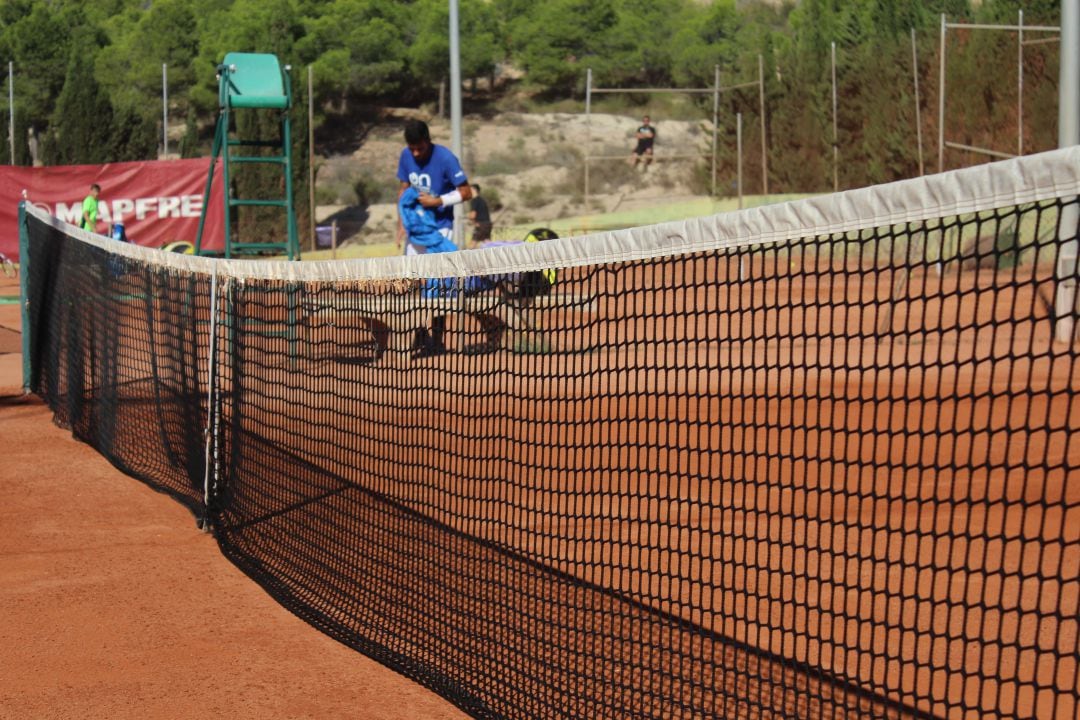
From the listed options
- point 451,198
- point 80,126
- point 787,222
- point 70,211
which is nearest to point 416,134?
point 451,198

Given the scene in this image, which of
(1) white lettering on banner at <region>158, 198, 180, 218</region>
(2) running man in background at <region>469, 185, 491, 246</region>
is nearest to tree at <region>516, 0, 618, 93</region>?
(1) white lettering on banner at <region>158, 198, 180, 218</region>

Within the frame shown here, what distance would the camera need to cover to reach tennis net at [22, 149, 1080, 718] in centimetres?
347

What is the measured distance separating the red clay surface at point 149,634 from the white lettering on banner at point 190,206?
63.5ft

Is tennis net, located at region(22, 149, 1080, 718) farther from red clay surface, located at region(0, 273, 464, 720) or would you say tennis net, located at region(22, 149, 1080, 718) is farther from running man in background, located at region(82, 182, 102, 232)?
running man in background, located at region(82, 182, 102, 232)

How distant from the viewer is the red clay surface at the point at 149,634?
14.4 feet

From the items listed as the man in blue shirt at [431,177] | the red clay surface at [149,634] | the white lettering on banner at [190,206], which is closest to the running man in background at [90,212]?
the white lettering on banner at [190,206]

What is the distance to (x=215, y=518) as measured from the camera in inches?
267

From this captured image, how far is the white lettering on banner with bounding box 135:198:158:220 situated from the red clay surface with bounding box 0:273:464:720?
19.3m

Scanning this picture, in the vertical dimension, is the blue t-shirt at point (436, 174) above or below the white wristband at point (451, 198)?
above

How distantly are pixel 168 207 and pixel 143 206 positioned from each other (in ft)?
1.48

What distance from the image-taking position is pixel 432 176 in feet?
35.5

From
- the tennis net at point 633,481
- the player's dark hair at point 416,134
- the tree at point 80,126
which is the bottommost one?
the tennis net at point 633,481

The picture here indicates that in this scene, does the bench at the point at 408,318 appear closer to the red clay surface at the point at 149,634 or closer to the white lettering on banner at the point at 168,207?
the red clay surface at the point at 149,634

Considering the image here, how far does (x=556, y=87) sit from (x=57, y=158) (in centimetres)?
2774
